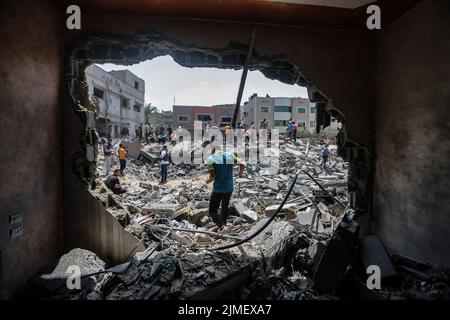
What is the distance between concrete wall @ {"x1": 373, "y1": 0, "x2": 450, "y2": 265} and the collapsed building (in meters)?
0.02

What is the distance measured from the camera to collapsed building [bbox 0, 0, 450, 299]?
2.96m

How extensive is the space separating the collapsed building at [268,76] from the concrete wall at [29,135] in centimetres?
2

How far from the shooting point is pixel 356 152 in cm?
441

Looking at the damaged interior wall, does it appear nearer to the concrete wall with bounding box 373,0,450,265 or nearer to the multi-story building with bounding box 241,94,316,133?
the concrete wall with bounding box 373,0,450,265

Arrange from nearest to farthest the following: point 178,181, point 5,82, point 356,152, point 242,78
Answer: point 5,82, point 242,78, point 356,152, point 178,181

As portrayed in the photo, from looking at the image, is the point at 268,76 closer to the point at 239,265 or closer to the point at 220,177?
the point at 220,177

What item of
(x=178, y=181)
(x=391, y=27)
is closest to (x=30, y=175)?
(x=391, y=27)

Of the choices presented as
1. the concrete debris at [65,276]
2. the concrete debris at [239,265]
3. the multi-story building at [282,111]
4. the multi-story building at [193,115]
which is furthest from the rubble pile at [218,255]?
the multi-story building at [282,111]

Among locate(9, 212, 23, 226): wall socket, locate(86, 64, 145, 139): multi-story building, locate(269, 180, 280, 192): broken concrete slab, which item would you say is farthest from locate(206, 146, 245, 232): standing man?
locate(86, 64, 145, 139): multi-story building

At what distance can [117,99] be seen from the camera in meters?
26.7

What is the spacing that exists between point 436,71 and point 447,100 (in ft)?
1.46

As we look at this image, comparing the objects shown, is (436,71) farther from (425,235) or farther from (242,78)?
(242,78)

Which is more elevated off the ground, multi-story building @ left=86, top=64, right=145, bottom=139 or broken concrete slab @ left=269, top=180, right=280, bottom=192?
multi-story building @ left=86, top=64, right=145, bottom=139

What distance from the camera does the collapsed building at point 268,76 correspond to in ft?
9.73
